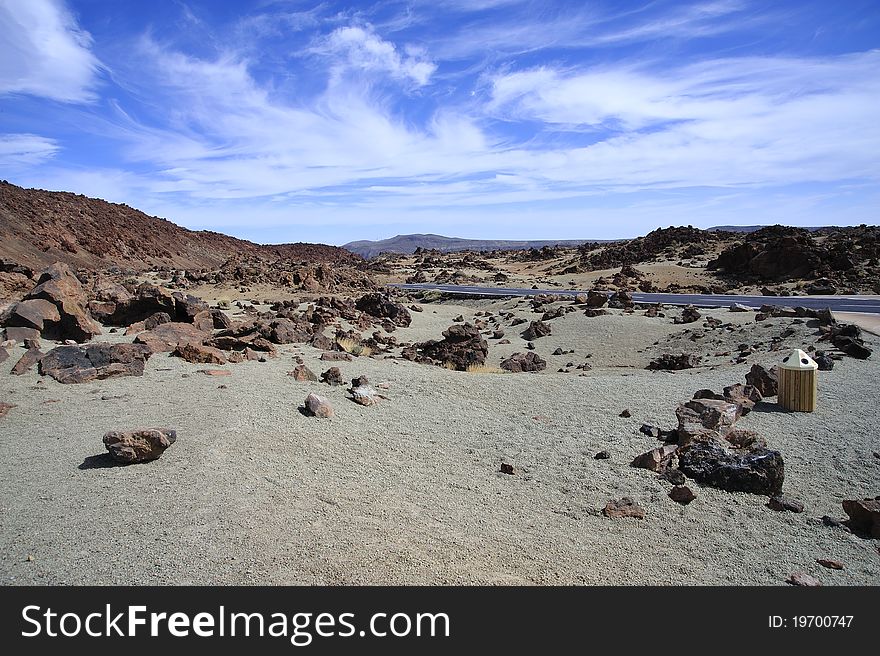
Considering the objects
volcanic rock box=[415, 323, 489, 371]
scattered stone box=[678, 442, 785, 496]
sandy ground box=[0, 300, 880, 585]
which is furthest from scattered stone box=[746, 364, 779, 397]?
volcanic rock box=[415, 323, 489, 371]

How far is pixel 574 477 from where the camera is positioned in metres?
7.08

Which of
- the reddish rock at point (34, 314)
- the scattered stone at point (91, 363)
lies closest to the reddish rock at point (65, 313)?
the reddish rock at point (34, 314)

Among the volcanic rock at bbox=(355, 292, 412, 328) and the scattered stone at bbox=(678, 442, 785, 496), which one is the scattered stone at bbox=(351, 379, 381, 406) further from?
the volcanic rock at bbox=(355, 292, 412, 328)

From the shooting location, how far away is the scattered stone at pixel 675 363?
50.4 feet

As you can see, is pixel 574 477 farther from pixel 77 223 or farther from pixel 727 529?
pixel 77 223

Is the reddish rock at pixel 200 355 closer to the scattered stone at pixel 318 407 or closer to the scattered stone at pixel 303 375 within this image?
the scattered stone at pixel 303 375

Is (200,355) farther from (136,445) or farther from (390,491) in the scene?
(390,491)

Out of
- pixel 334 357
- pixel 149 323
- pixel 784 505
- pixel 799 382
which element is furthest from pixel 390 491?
pixel 149 323

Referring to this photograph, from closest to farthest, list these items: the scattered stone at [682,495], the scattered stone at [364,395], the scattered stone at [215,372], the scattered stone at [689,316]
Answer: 1. the scattered stone at [682,495]
2. the scattered stone at [364,395]
3. the scattered stone at [215,372]
4. the scattered stone at [689,316]

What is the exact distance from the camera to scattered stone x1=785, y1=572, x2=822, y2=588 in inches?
190

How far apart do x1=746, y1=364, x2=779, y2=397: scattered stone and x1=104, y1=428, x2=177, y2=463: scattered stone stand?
941 centimetres

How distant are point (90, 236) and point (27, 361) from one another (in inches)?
2002

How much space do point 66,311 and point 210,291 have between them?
19.4 meters

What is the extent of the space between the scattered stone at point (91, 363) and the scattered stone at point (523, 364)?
8581 mm
